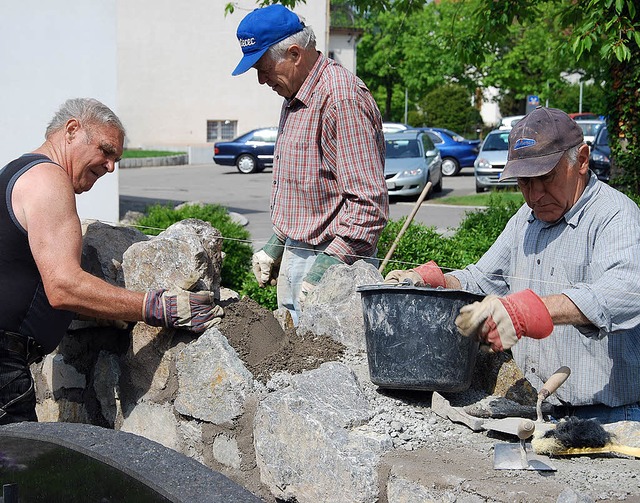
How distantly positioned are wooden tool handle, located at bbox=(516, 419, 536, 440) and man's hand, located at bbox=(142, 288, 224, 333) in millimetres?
1481

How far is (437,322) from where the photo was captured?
2.83 metres

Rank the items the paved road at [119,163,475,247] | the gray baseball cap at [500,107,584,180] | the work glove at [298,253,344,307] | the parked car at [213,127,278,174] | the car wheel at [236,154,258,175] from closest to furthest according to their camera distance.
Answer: the gray baseball cap at [500,107,584,180], the work glove at [298,253,344,307], the paved road at [119,163,475,247], the parked car at [213,127,278,174], the car wheel at [236,154,258,175]

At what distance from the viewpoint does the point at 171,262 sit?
370cm

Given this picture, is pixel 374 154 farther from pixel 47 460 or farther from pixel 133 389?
pixel 47 460

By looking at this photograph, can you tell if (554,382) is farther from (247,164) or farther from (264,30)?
(247,164)

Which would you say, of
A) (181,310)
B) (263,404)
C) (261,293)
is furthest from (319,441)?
(261,293)

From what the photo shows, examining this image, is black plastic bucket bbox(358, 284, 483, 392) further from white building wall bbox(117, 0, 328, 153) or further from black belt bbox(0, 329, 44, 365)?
white building wall bbox(117, 0, 328, 153)

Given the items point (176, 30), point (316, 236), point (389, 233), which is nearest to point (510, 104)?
point (176, 30)

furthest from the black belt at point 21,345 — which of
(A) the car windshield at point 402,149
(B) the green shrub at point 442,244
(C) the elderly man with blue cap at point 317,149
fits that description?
(A) the car windshield at point 402,149

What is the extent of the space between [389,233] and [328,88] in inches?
141

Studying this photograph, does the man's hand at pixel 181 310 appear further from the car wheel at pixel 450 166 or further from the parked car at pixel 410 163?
the car wheel at pixel 450 166

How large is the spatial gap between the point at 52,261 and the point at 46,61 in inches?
306

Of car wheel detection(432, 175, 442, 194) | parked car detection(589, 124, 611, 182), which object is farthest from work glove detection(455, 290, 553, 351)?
car wheel detection(432, 175, 442, 194)

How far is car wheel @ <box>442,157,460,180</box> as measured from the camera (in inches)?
1052
